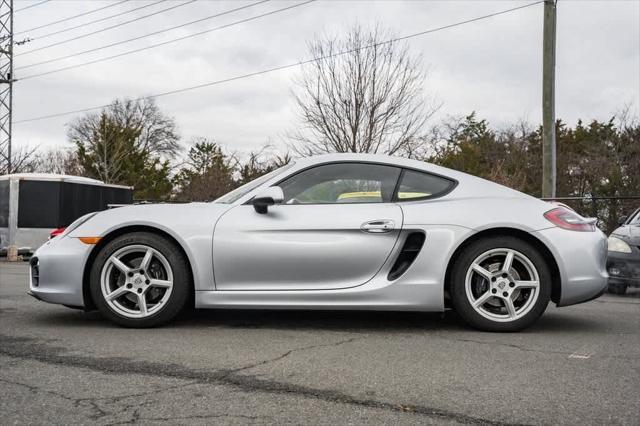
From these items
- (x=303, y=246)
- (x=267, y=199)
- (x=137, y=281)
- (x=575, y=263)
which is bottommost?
(x=137, y=281)

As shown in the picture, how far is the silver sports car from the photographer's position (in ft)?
13.8

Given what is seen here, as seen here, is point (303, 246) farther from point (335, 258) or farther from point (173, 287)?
point (173, 287)

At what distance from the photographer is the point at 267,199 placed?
4.25 metres

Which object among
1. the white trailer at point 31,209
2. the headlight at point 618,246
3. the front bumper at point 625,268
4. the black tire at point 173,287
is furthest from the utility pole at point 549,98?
the white trailer at point 31,209

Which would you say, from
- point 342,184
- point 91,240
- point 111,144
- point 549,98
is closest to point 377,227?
point 342,184

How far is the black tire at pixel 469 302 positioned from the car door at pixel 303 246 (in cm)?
51

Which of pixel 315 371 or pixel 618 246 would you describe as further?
pixel 618 246

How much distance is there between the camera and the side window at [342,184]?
174 inches

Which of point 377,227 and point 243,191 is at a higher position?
point 243,191

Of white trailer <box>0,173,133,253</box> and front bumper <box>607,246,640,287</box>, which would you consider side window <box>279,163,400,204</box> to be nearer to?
front bumper <box>607,246,640,287</box>

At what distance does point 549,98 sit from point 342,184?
9.22m

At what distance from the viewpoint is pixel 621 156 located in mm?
26172

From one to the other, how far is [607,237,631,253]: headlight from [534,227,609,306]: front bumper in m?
3.16

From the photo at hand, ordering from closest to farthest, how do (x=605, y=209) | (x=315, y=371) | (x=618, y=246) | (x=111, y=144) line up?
(x=315, y=371), (x=618, y=246), (x=605, y=209), (x=111, y=144)
